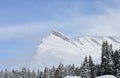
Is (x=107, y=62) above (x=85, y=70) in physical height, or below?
below

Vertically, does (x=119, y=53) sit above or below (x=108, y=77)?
above

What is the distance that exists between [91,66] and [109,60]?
28.5m

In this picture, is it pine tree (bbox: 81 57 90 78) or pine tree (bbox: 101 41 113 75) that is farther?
pine tree (bbox: 81 57 90 78)

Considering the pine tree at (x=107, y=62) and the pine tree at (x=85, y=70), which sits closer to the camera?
the pine tree at (x=107, y=62)

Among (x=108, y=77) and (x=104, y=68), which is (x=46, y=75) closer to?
(x=104, y=68)

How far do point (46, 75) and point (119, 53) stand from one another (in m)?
53.8

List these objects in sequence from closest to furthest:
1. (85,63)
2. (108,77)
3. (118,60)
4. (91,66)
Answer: (108,77) < (118,60) < (85,63) < (91,66)

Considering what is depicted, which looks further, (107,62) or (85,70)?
(85,70)

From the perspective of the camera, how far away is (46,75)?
162375 millimetres

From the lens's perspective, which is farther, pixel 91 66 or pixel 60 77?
pixel 60 77

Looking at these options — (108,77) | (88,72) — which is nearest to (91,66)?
(88,72)

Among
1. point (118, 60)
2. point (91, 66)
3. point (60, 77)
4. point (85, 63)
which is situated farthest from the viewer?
point (60, 77)

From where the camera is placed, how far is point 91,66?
5605 inches

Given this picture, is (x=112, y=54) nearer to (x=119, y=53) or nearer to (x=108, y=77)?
(x=119, y=53)
